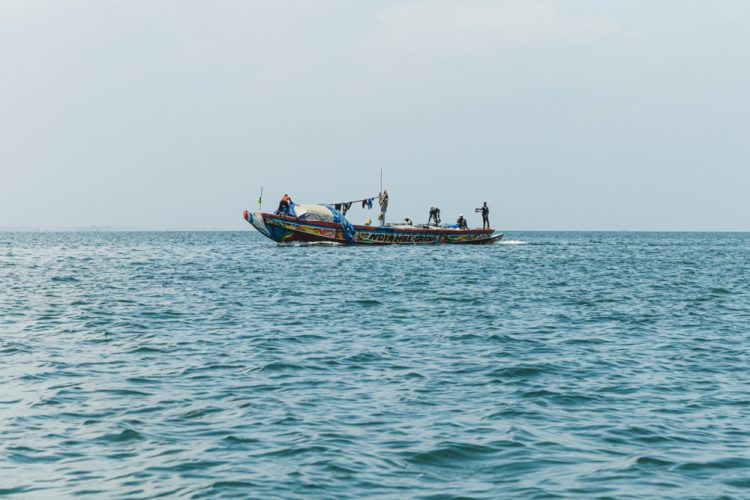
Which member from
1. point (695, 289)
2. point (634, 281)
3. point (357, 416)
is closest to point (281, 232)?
point (634, 281)

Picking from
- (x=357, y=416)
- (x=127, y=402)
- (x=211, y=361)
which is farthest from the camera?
(x=211, y=361)

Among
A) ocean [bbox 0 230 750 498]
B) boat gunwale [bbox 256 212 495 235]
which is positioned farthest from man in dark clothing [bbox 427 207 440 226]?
ocean [bbox 0 230 750 498]

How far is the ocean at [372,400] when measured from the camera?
839 cm

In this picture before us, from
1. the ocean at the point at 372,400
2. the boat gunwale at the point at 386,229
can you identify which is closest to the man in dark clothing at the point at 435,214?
the boat gunwale at the point at 386,229

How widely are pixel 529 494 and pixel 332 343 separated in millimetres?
10160

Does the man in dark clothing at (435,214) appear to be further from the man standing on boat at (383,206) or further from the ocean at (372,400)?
the ocean at (372,400)

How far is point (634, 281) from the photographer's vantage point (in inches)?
1519

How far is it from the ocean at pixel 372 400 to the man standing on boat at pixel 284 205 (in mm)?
39278

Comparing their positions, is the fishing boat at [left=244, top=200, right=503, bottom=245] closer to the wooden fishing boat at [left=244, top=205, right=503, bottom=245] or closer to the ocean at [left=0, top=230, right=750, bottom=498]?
the wooden fishing boat at [left=244, top=205, right=503, bottom=245]

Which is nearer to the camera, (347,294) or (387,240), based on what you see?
(347,294)

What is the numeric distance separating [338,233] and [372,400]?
5583cm

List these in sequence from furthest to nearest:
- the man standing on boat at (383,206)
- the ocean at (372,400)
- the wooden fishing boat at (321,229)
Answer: the man standing on boat at (383,206)
the wooden fishing boat at (321,229)
the ocean at (372,400)

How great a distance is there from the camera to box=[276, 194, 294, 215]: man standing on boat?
214 ft

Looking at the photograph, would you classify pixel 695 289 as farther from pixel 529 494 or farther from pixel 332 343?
pixel 529 494
